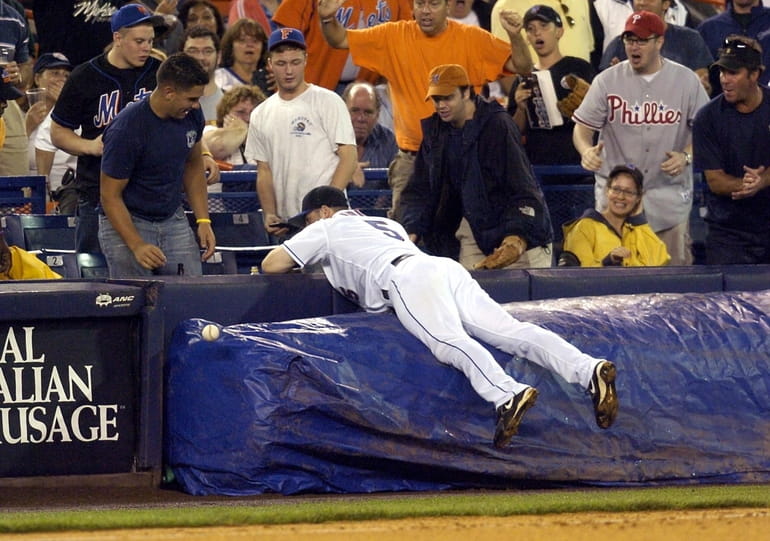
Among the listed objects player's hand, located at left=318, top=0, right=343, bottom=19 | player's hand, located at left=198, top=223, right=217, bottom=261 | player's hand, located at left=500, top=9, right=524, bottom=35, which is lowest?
player's hand, located at left=198, top=223, right=217, bottom=261

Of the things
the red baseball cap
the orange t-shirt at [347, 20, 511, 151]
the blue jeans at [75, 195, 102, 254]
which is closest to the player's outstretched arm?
the blue jeans at [75, 195, 102, 254]

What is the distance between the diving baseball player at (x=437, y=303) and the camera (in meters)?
6.41

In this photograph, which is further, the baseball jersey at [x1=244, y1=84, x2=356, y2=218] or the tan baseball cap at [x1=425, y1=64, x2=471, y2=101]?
the baseball jersey at [x1=244, y1=84, x2=356, y2=218]

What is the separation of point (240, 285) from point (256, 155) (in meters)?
2.02

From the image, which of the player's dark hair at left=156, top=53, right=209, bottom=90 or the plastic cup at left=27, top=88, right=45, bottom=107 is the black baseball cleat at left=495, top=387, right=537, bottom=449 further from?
the plastic cup at left=27, top=88, right=45, bottom=107

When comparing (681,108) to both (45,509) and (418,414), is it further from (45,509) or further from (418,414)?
(45,509)

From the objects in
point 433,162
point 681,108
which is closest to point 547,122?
point 681,108

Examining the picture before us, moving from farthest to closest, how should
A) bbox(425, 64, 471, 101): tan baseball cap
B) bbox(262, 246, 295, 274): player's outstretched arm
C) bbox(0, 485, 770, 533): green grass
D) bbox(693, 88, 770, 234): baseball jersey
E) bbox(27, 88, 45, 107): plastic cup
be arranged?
1. bbox(27, 88, 45, 107): plastic cup
2. bbox(693, 88, 770, 234): baseball jersey
3. bbox(425, 64, 471, 101): tan baseball cap
4. bbox(262, 246, 295, 274): player's outstretched arm
5. bbox(0, 485, 770, 533): green grass

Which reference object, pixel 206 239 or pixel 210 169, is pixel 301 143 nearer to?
pixel 210 169

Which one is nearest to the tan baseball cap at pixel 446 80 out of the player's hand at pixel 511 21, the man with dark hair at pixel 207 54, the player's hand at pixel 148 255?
the player's hand at pixel 511 21

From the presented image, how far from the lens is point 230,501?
6.34 metres

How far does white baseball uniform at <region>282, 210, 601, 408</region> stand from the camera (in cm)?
650

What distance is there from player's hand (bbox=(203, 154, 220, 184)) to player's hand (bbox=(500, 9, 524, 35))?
211 cm

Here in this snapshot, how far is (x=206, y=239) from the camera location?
812 cm
